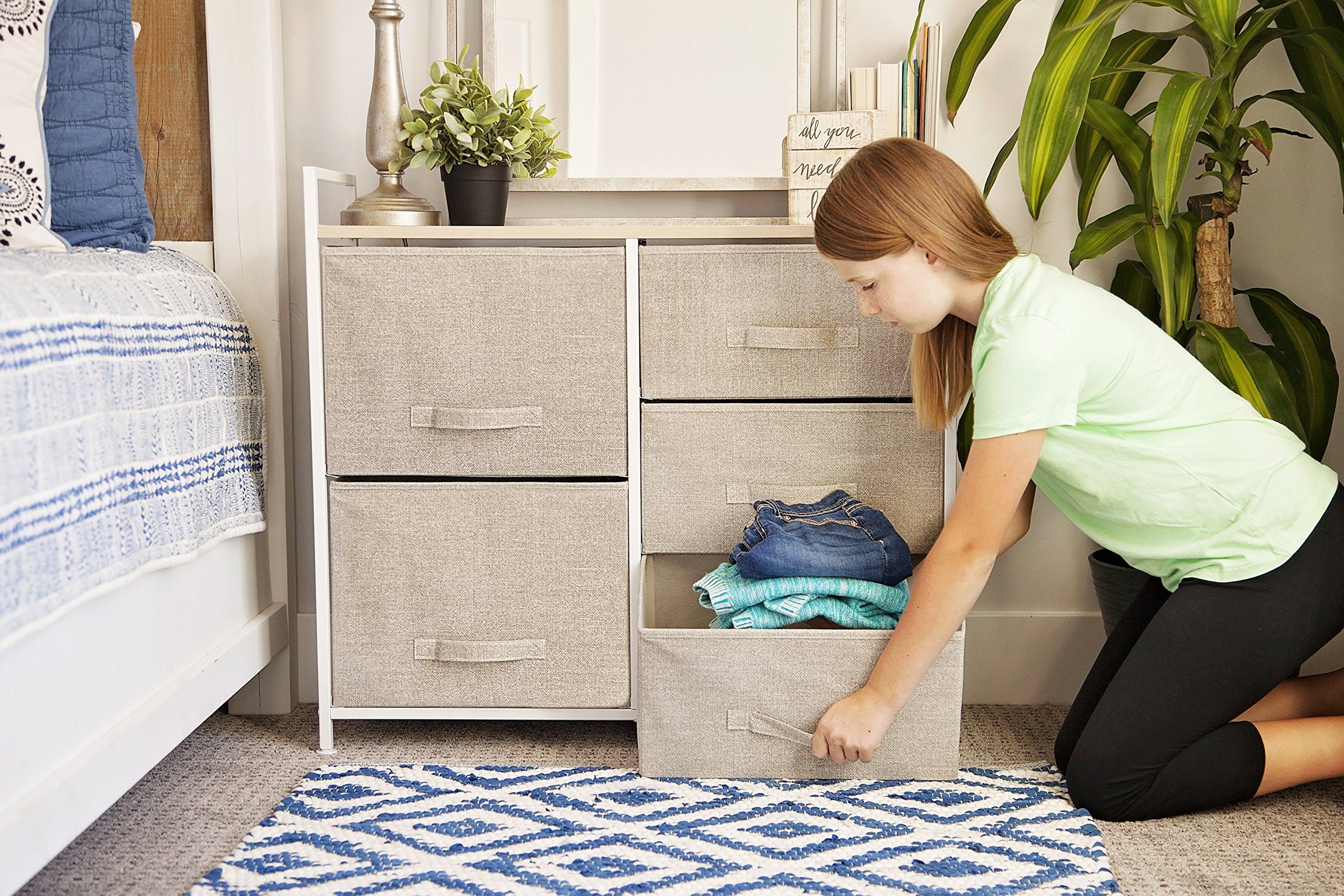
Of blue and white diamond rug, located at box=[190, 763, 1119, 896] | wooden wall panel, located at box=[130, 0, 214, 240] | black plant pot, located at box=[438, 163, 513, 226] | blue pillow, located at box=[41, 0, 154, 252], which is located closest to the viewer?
blue and white diamond rug, located at box=[190, 763, 1119, 896]

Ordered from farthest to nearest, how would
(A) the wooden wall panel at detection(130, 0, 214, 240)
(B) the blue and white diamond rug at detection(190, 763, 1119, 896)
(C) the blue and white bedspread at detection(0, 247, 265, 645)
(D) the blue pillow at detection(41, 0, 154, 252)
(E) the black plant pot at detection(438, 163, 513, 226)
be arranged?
1. (A) the wooden wall panel at detection(130, 0, 214, 240)
2. (E) the black plant pot at detection(438, 163, 513, 226)
3. (D) the blue pillow at detection(41, 0, 154, 252)
4. (B) the blue and white diamond rug at detection(190, 763, 1119, 896)
5. (C) the blue and white bedspread at detection(0, 247, 265, 645)

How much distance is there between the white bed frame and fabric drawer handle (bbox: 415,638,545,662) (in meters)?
0.26

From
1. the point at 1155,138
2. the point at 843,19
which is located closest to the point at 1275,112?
the point at 1155,138

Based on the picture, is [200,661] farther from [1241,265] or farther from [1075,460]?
[1241,265]

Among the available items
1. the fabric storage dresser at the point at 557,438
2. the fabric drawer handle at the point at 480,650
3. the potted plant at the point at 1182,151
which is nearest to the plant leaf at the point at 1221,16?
the potted plant at the point at 1182,151

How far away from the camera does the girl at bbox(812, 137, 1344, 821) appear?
121 centimetres

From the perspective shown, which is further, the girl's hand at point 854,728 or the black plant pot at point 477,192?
the black plant pot at point 477,192

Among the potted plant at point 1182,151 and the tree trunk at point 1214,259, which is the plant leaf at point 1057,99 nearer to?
the potted plant at point 1182,151

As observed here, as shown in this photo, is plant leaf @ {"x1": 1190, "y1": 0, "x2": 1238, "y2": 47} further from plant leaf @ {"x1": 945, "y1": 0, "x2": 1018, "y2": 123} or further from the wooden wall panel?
the wooden wall panel

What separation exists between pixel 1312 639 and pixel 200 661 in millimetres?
1356

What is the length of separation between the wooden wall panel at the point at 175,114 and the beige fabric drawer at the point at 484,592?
56 cm

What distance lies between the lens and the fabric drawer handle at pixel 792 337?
1.43m

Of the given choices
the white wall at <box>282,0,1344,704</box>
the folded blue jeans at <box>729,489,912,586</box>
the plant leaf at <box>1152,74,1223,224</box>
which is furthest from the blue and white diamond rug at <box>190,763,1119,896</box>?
the plant leaf at <box>1152,74,1223,224</box>

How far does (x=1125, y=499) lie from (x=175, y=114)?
4.81ft
